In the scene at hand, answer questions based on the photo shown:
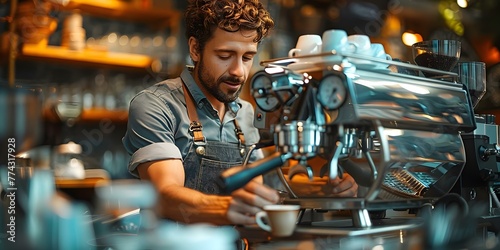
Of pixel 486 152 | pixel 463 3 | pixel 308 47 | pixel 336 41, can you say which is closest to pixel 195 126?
pixel 308 47

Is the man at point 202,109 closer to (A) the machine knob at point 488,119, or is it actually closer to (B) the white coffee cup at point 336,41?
(B) the white coffee cup at point 336,41

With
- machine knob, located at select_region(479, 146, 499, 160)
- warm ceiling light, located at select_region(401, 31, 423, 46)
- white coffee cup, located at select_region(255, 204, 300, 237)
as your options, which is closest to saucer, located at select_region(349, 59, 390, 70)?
white coffee cup, located at select_region(255, 204, 300, 237)

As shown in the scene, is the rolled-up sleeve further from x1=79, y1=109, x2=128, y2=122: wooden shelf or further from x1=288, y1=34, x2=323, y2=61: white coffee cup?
x1=79, y1=109, x2=128, y2=122: wooden shelf

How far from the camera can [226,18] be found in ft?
6.14

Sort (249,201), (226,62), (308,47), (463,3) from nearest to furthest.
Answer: (249,201) → (308,47) → (226,62) → (463,3)

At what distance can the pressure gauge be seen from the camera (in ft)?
4.10

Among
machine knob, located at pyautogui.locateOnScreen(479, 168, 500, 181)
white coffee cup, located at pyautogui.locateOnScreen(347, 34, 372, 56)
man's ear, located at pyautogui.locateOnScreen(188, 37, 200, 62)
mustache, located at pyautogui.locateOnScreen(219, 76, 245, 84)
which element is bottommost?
machine knob, located at pyautogui.locateOnScreen(479, 168, 500, 181)

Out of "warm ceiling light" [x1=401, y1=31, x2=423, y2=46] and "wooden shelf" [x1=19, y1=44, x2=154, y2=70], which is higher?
"warm ceiling light" [x1=401, y1=31, x2=423, y2=46]

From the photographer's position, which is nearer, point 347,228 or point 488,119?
point 347,228

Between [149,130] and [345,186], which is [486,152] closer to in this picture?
[345,186]

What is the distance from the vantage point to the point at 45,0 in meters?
3.32

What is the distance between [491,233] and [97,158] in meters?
2.62

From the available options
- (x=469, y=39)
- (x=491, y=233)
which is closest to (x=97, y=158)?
(x=469, y=39)

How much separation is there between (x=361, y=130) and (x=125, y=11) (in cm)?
267
